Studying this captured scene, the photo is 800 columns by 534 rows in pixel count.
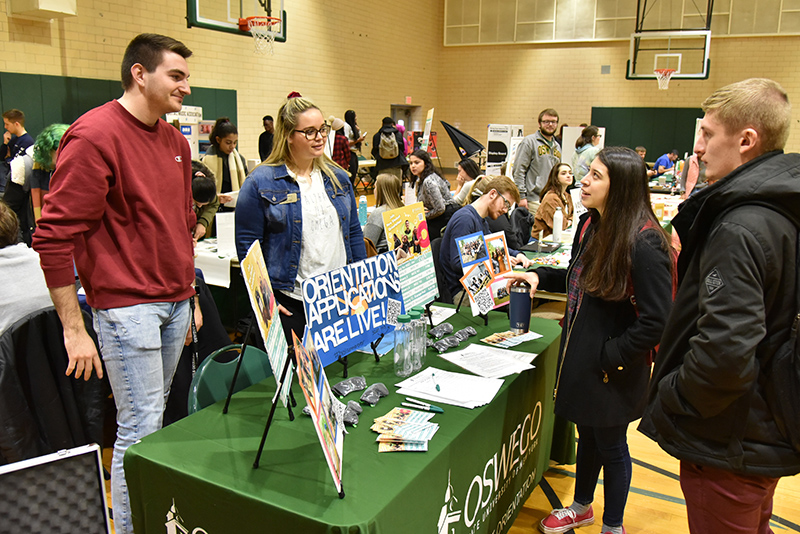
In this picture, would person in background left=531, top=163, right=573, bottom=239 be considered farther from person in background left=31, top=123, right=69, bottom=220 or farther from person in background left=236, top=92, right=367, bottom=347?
person in background left=31, top=123, right=69, bottom=220

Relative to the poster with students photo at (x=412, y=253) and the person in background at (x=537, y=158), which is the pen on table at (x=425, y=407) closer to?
the poster with students photo at (x=412, y=253)

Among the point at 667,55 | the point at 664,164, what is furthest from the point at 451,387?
the point at 667,55

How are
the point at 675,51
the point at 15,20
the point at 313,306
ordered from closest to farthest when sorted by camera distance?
1. the point at 313,306
2. the point at 15,20
3. the point at 675,51

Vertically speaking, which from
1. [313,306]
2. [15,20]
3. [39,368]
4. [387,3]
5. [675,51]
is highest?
[387,3]

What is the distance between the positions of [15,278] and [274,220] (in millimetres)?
1096

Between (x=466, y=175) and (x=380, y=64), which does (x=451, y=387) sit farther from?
(x=380, y=64)

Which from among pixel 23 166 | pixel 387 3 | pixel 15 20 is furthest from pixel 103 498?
pixel 387 3

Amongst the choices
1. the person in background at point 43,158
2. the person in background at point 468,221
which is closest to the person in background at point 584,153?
the person in background at point 468,221

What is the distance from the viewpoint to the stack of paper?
1.72 m

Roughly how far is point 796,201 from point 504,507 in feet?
4.98

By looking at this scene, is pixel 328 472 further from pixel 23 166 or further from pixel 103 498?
pixel 23 166

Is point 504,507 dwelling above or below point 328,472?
below

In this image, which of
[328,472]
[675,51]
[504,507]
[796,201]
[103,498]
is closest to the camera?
[103,498]

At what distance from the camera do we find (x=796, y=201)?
138 centimetres
